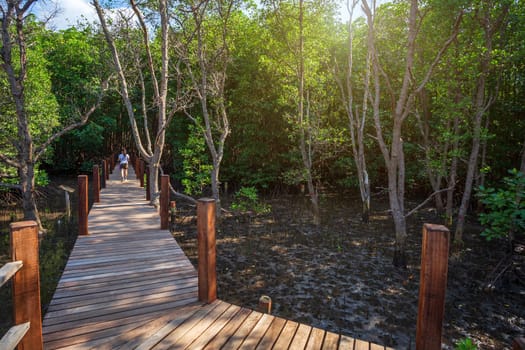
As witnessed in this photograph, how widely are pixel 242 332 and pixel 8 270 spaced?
2.13m

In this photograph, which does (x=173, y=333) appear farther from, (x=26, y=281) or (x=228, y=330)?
(x=26, y=281)

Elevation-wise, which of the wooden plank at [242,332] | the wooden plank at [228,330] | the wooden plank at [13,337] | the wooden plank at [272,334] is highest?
the wooden plank at [13,337]

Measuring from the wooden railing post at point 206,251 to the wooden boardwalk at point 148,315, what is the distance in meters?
0.16

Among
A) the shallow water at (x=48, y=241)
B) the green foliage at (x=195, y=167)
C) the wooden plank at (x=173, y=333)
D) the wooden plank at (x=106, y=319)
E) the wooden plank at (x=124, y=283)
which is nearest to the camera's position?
the wooden plank at (x=173, y=333)

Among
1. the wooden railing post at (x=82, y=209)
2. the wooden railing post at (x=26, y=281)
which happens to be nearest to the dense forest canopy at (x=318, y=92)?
the wooden railing post at (x=82, y=209)

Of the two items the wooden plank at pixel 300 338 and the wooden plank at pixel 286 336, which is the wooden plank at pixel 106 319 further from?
the wooden plank at pixel 300 338

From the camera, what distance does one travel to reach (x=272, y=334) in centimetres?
329

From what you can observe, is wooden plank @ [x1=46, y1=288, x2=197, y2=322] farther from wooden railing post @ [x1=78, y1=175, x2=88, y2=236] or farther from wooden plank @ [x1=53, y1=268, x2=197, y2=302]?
wooden railing post @ [x1=78, y1=175, x2=88, y2=236]

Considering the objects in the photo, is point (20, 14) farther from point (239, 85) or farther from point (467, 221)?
point (467, 221)

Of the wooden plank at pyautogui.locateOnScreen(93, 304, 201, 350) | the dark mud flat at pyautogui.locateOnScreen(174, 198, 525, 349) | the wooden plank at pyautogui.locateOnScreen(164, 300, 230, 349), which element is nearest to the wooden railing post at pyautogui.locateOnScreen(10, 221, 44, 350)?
the wooden plank at pyautogui.locateOnScreen(93, 304, 201, 350)

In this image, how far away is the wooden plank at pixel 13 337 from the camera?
7.12 feet

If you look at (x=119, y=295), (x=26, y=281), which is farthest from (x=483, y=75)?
(x=26, y=281)

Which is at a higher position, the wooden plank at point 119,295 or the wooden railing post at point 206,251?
the wooden railing post at point 206,251

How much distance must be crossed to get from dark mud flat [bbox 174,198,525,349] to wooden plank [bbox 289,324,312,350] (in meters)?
3.05
